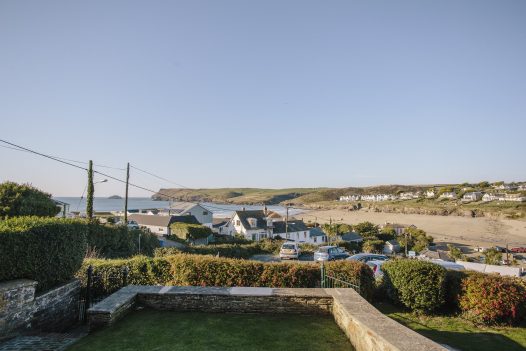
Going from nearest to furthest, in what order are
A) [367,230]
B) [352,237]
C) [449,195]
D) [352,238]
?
1. [352,238]
2. [352,237]
3. [367,230]
4. [449,195]

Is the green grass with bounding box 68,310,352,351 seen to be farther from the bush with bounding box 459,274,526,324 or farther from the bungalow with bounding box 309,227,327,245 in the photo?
the bungalow with bounding box 309,227,327,245

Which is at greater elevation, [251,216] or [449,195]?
[449,195]

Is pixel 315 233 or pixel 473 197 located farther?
pixel 473 197

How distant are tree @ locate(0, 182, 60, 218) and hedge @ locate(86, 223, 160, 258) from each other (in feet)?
16.5

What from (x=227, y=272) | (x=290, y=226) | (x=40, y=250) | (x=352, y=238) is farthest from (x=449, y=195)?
(x=40, y=250)

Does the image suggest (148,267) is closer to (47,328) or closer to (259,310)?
(47,328)

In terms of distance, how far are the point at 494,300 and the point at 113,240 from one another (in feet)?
86.4

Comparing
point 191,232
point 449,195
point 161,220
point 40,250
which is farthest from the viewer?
point 449,195

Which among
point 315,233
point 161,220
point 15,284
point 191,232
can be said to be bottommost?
point 315,233

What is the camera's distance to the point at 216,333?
22.2ft

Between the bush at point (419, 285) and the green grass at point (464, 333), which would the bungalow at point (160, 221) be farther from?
the green grass at point (464, 333)

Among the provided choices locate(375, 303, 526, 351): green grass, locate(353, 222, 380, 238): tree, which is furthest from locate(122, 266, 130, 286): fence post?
locate(353, 222, 380, 238): tree

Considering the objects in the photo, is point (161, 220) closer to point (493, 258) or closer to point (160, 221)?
point (160, 221)

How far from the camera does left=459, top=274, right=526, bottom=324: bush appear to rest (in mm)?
10016
